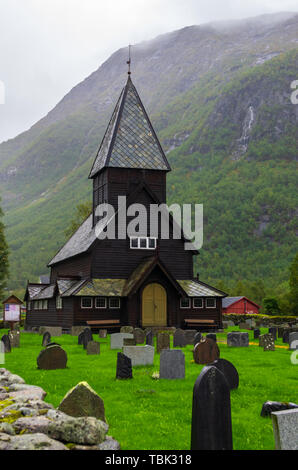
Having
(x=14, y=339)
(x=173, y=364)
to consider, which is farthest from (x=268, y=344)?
(x=14, y=339)

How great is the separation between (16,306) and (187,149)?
150 meters

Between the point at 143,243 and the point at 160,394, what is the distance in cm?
2783

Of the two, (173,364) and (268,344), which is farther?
(268,344)

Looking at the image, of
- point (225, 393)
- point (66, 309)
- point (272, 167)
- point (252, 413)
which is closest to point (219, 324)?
point (66, 309)

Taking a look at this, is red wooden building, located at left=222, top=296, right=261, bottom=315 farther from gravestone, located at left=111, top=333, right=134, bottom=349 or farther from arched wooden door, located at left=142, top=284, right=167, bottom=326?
gravestone, located at left=111, top=333, right=134, bottom=349

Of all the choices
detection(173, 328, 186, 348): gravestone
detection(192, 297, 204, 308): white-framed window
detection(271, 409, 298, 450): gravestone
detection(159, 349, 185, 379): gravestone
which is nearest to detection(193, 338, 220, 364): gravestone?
detection(159, 349, 185, 379): gravestone

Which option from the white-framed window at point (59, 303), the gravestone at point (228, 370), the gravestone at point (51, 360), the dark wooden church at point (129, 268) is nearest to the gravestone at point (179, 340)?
the gravestone at point (51, 360)

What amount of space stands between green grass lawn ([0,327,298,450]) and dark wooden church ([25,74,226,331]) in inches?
645

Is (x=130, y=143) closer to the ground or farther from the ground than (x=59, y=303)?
farther from the ground

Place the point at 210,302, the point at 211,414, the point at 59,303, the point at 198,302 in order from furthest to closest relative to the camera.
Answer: the point at 59,303, the point at 210,302, the point at 198,302, the point at 211,414

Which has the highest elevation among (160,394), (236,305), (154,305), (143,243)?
(143,243)

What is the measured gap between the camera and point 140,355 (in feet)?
55.8

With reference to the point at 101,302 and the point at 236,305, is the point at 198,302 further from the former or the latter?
the point at 236,305

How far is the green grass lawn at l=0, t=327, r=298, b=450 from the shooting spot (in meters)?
8.27
